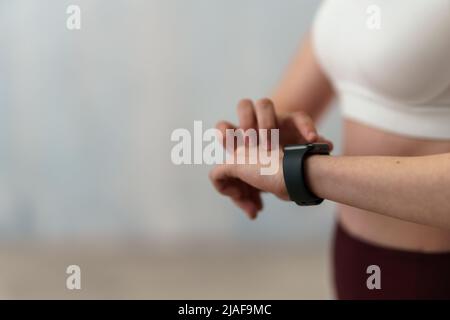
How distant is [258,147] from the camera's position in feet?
1.97

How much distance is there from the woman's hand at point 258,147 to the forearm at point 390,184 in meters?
0.05

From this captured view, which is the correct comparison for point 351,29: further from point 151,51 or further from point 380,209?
point 151,51

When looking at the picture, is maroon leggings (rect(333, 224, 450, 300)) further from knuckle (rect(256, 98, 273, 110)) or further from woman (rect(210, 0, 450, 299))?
knuckle (rect(256, 98, 273, 110))

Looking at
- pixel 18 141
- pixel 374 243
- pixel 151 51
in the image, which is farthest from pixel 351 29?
pixel 18 141

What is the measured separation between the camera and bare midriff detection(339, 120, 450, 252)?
2.15 ft

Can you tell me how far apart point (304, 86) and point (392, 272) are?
0.30 meters

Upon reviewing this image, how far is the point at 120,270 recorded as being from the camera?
6.07 feet

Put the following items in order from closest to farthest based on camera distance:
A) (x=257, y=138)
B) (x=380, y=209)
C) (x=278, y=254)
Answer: (x=380, y=209)
(x=257, y=138)
(x=278, y=254)

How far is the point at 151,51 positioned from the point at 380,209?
139cm

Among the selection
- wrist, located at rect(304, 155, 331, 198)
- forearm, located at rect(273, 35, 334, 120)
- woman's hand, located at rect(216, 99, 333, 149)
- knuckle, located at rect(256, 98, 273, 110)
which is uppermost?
forearm, located at rect(273, 35, 334, 120)

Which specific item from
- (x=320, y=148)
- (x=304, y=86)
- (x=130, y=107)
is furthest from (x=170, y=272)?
(x=320, y=148)

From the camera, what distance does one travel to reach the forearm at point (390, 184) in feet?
1.55

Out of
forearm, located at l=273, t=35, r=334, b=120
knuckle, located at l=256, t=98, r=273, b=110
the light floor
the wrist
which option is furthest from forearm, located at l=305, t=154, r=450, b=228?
the light floor

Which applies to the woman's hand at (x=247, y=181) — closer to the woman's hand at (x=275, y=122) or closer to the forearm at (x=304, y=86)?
the woman's hand at (x=275, y=122)
